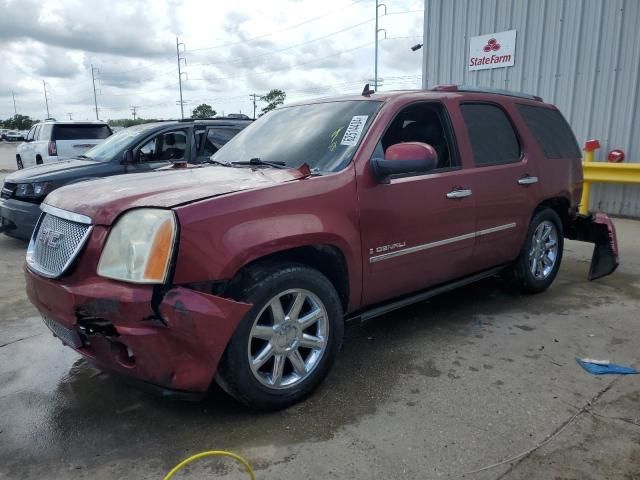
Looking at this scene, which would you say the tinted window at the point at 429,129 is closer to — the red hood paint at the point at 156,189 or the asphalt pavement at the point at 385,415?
the red hood paint at the point at 156,189

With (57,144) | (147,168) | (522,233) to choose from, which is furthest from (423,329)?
(57,144)

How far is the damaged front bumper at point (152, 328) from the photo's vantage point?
2.45 metres

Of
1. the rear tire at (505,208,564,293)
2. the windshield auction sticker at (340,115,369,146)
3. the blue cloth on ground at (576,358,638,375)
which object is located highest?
the windshield auction sticker at (340,115,369,146)

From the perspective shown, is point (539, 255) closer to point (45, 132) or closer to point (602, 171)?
point (602, 171)

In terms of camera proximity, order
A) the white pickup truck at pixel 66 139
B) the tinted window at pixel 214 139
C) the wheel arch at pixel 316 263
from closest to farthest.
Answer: the wheel arch at pixel 316 263 < the tinted window at pixel 214 139 < the white pickup truck at pixel 66 139

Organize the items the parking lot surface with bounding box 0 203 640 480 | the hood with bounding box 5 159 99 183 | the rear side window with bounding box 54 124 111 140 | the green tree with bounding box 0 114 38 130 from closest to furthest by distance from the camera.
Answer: the parking lot surface with bounding box 0 203 640 480
the hood with bounding box 5 159 99 183
the rear side window with bounding box 54 124 111 140
the green tree with bounding box 0 114 38 130

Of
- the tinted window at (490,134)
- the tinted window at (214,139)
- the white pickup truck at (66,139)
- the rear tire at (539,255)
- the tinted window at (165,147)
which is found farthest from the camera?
the white pickup truck at (66,139)

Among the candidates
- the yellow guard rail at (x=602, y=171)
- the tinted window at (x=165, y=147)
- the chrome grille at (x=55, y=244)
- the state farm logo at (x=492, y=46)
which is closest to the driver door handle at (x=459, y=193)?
the chrome grille at (x=55, y=244)

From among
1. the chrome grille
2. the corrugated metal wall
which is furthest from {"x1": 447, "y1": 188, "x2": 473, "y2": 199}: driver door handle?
the corrugated metal wall

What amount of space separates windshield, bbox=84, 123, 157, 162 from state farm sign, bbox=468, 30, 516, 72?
650 cm

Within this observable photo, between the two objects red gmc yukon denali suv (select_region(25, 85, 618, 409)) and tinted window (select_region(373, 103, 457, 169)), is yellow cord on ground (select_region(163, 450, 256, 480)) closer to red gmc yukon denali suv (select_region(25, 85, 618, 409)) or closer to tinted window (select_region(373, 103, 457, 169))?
red gmc yukon denali suv (select_region(25, 85, 618, 409))

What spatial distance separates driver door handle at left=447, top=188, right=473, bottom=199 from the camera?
3.79 meters

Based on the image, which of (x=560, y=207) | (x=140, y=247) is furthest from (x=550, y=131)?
(x=140, y=247)

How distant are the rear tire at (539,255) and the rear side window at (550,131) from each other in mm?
587
